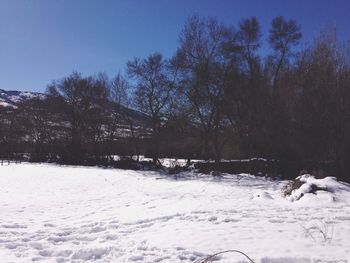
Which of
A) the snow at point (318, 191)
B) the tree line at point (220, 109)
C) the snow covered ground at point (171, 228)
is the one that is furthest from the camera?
the tree line at point (220, 109)

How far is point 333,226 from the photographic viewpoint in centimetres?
834

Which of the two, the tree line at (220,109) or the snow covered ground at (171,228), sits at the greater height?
the tree line at (220,109)

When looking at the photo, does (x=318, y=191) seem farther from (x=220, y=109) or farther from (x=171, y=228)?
(x=220, y=109)

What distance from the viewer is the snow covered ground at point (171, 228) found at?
22.0ft

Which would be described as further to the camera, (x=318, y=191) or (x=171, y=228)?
(x=318, y=191)

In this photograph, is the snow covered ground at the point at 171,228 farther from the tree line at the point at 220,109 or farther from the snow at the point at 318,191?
the tree line at the point at 220,109

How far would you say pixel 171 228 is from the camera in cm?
856

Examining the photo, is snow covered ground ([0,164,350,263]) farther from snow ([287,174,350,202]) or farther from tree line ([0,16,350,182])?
tree line ([0,16,350,182])

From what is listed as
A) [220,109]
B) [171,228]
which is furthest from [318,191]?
[220,109]

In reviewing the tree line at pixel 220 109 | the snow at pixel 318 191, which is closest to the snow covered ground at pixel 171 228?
the snow at pixel 318 191

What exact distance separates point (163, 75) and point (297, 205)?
26.1m

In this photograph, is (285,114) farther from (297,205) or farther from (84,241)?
(84,241)

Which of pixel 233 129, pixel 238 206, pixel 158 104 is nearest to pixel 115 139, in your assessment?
pixel 158 104

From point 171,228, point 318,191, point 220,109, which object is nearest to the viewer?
point 171,228
